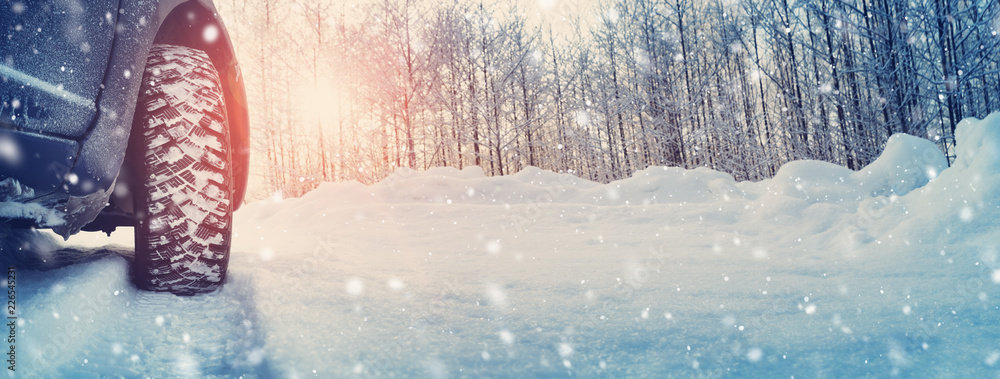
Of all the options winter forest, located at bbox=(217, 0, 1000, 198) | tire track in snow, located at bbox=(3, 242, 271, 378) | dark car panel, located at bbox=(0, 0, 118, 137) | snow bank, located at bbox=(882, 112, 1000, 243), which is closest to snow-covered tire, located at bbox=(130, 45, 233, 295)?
tire track in snow, located at bbox=(3, 242, 271, 378)

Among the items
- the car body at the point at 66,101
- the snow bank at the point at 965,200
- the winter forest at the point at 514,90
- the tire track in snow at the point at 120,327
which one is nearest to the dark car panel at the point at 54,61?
the car body at the point at 66,101

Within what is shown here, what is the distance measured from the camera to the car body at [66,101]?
109cm

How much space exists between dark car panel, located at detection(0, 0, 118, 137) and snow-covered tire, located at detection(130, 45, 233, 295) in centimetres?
22

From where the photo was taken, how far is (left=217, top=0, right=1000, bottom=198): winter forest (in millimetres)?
10820

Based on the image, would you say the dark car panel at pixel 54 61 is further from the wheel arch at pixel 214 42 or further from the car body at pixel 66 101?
the wheel arch at pixel 214 42

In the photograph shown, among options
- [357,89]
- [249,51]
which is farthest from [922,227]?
[249,51]

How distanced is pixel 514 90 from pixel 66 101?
1286 cm

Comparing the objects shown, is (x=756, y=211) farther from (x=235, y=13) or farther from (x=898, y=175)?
(x=235, y=13)

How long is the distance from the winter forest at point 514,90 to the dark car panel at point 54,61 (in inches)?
406

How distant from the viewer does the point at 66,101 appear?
47.3 inches

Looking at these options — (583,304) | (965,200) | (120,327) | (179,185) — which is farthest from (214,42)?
(965,200)

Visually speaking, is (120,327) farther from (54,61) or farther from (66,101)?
(54,61)

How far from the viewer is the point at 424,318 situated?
1413 millimetres

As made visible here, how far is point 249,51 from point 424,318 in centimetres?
1508
